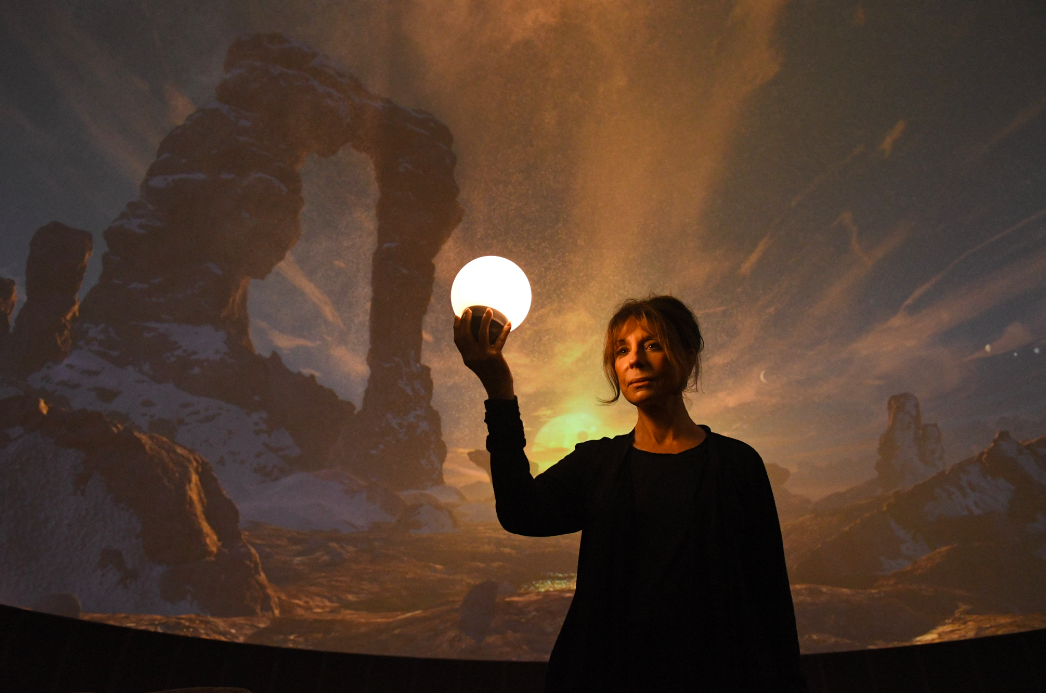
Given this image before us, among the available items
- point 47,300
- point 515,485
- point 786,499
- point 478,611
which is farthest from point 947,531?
point 47,300

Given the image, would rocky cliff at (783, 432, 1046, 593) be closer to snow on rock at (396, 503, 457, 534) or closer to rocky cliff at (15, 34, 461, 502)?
snow on rock at (396, 503, 457, 534)

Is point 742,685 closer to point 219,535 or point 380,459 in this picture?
point 219,535

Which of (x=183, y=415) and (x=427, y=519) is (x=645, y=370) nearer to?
(x=427, y=519)

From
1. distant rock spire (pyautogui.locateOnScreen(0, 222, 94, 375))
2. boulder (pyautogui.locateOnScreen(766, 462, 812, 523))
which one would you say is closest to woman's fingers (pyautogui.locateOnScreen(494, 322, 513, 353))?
boulder (pyautogui.locateOnScreen(766, 462, 812, 523))

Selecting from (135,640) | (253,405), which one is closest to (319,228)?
(253,405)

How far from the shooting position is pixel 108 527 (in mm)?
7375

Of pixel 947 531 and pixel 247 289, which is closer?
pixel 947 531

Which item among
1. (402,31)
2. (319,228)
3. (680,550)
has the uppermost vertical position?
(402,31)

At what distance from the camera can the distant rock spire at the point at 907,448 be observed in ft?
31.6

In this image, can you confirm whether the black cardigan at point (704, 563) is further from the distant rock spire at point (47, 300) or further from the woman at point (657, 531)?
the distant rock spire at point (47, 300)

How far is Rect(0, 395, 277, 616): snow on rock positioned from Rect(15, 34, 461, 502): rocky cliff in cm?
125

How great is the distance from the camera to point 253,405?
1056cm

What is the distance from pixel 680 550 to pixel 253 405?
37.7ft

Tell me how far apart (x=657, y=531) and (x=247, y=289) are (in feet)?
43.8
